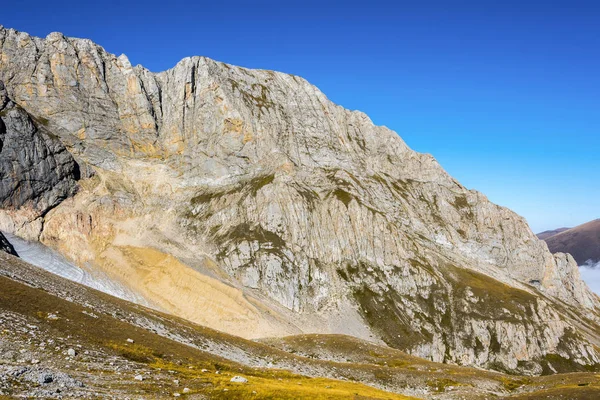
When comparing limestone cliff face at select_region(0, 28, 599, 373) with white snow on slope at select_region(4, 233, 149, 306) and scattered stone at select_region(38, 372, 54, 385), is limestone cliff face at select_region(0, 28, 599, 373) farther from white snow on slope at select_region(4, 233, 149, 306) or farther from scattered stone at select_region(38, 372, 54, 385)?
scattered stone at select_region(38, 372, 54, 385)

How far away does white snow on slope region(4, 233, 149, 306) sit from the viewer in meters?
128

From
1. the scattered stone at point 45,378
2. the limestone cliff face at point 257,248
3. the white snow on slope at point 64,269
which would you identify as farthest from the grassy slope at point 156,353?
the white snow on slope at point 64,269

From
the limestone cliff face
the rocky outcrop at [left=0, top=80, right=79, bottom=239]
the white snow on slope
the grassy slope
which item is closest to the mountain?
the grassy slope

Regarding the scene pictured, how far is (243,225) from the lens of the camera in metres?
170

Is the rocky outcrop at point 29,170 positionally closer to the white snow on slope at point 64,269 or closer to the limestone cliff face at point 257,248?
the limestone cliff face at point 257,248

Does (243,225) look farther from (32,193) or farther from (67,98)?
(67,98)

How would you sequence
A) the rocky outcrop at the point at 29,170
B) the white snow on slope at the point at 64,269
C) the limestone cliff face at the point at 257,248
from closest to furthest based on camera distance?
the white snow on slope at the point at 64,269
the limestone cliff face at the point at 257,248
the rocky outcrop at the point at 29,170

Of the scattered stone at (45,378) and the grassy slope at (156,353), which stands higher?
the scattered stone at (45,378)

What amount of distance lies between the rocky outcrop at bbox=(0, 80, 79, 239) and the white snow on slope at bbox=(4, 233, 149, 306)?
7557 mm

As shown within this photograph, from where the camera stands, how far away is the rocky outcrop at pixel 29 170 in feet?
479

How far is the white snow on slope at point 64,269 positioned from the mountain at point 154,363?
5853 centimetres

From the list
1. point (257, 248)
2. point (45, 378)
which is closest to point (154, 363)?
point (45, 378)

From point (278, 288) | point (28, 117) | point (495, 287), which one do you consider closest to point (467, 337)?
point (495, 287)

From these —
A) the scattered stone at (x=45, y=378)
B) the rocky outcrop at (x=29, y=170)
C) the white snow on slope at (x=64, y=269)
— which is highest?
the rocky outcrop at (x=29, y=170)
